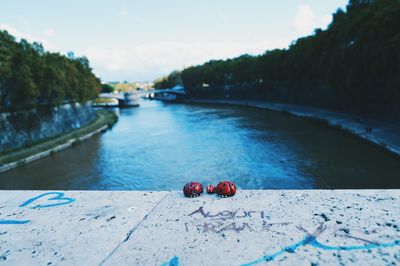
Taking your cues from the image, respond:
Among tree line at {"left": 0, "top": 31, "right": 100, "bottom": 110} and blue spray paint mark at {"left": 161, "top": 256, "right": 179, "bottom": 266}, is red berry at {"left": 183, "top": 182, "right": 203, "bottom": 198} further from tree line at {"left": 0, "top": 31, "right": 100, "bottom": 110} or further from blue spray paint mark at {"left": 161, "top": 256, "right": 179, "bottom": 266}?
tree line at {"left": 0, "top": 31, "right": 100, "bottom": 110}

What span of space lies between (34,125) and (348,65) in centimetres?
2730

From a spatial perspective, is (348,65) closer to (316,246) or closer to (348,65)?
(348,65)

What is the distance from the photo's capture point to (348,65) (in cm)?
2422

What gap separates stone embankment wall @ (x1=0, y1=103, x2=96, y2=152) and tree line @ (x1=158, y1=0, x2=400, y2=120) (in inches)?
1062

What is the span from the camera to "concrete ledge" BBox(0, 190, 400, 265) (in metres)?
4.02

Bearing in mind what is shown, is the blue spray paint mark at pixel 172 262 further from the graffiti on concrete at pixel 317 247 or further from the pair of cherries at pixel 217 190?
the pair of cherries at pixel 217 190

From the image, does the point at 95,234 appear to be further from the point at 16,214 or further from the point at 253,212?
the point at 253,212

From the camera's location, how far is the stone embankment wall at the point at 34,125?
22156 millimetres

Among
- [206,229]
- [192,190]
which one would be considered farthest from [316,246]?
[192,190]

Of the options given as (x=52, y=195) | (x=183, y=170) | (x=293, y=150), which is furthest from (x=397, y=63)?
(x=52, y=195)

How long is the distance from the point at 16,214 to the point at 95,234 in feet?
6.96

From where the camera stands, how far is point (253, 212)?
5.19 meters

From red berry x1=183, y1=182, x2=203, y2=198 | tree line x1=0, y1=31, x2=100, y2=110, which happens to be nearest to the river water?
tree line x1=0, y1=31, x2=100, y2=110

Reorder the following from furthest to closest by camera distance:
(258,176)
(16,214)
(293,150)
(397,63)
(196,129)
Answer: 1. (196,129)
2. (293,150)
3. (397,63)
4. (258,176)
5. (16,214)
